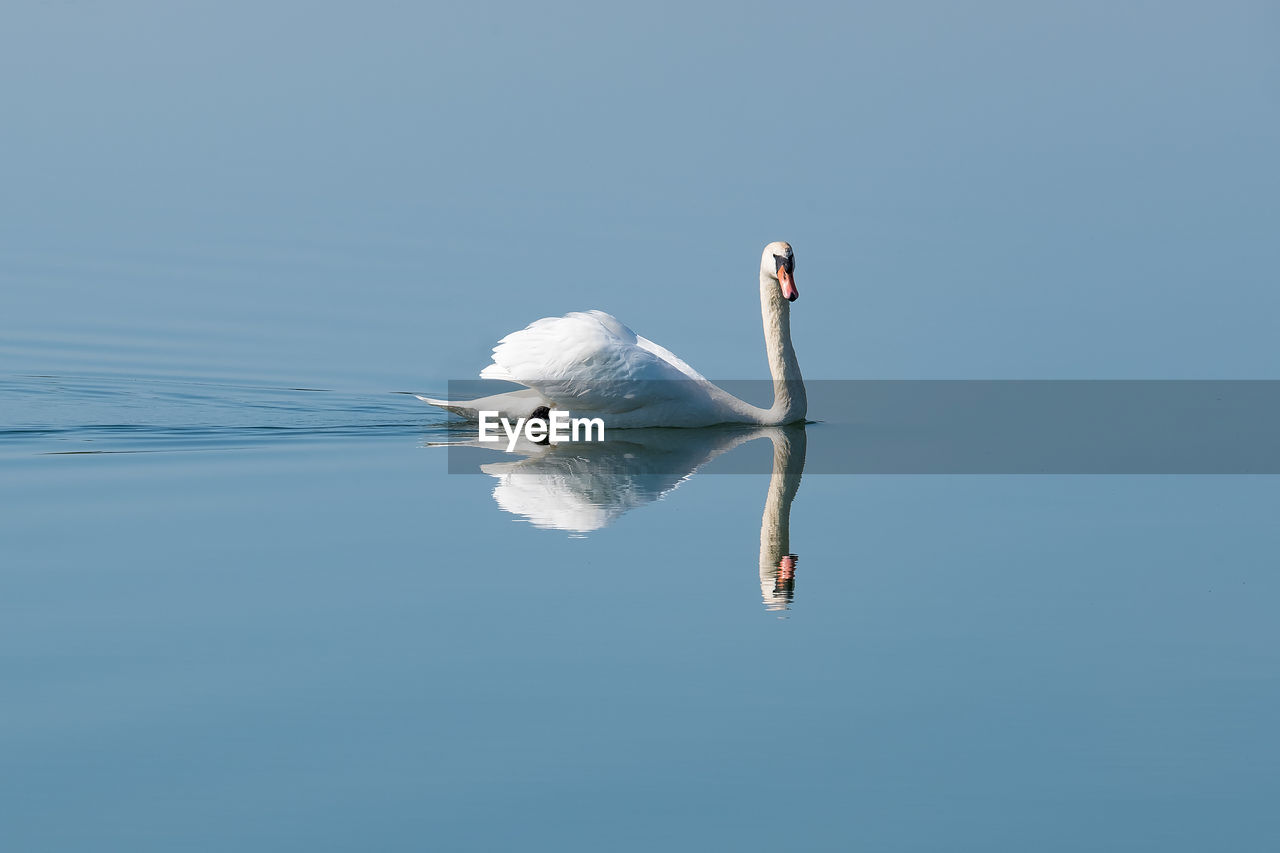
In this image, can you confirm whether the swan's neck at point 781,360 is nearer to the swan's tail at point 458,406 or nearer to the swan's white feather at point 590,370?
the swan's white feather at point 590,370

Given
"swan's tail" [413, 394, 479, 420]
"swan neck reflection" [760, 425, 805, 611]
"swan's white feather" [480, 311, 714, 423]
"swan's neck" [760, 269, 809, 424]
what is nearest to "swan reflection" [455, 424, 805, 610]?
"swan neck reflection" [760, 425, 805, 611]

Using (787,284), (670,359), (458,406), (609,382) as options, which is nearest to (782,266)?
(787,284)

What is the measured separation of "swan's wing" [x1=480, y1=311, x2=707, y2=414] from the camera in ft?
43.9

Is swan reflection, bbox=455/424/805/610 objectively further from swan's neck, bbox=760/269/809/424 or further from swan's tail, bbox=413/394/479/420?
swan's tail, bbox=413/394/479/420

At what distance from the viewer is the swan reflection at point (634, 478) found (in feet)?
31.7

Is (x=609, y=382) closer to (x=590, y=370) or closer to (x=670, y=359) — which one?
(x=590, y=370)

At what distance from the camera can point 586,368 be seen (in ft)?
43.8

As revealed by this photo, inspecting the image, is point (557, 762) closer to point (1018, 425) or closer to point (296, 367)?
point (1018, 425)

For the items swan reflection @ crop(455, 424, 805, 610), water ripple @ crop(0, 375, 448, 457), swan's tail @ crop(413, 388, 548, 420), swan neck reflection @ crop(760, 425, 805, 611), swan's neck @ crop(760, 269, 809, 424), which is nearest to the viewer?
swan neck reflection @ crop(760, 425, 805, 611)

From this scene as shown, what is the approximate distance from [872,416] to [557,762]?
9406 millimetres

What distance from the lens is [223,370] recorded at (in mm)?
15414

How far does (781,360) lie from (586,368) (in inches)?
81.0

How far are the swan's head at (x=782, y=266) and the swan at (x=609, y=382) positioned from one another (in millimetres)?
13

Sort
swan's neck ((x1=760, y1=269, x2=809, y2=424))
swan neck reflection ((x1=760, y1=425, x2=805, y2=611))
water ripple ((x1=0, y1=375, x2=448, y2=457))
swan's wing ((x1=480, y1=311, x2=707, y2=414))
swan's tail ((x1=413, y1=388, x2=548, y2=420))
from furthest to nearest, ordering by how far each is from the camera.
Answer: swan's neck ((x1=760, y1=269, x2=809, y2=424))
swan's tail ((x1=413, y1=388, x2=548, y2=420))
swan's wing ((x1=480, y1=311, x2=707, y2=414))
water ripple ((x1=0, y1=375, x2=448, y2=457))
swan neck reflection ((x1=760, y1=425, x2=805, y2=611))
